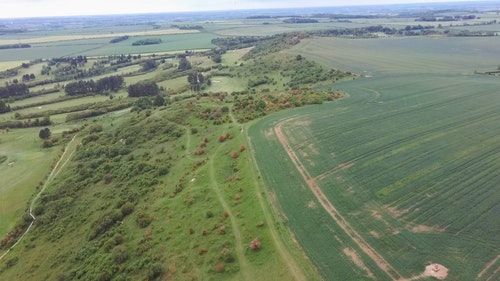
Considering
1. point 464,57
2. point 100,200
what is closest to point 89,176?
point 100,200

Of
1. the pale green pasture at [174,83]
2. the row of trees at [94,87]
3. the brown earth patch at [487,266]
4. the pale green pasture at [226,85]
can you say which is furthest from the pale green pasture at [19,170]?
the brown earth patch at [487,266]

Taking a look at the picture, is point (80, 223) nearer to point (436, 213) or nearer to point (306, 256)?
point (306, 256)

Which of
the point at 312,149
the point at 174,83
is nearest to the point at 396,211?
the point at 312,149

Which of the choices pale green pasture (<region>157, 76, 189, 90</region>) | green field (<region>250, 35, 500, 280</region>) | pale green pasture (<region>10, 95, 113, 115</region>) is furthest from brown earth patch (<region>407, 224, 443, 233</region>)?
pale green pasture (<region>10, 95, 113, 115</region>)

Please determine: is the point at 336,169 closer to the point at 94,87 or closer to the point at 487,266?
the point at 487,266

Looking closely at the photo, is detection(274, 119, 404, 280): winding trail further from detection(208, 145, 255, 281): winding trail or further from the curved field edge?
detection(208, 145, 255, 281): winding trail
